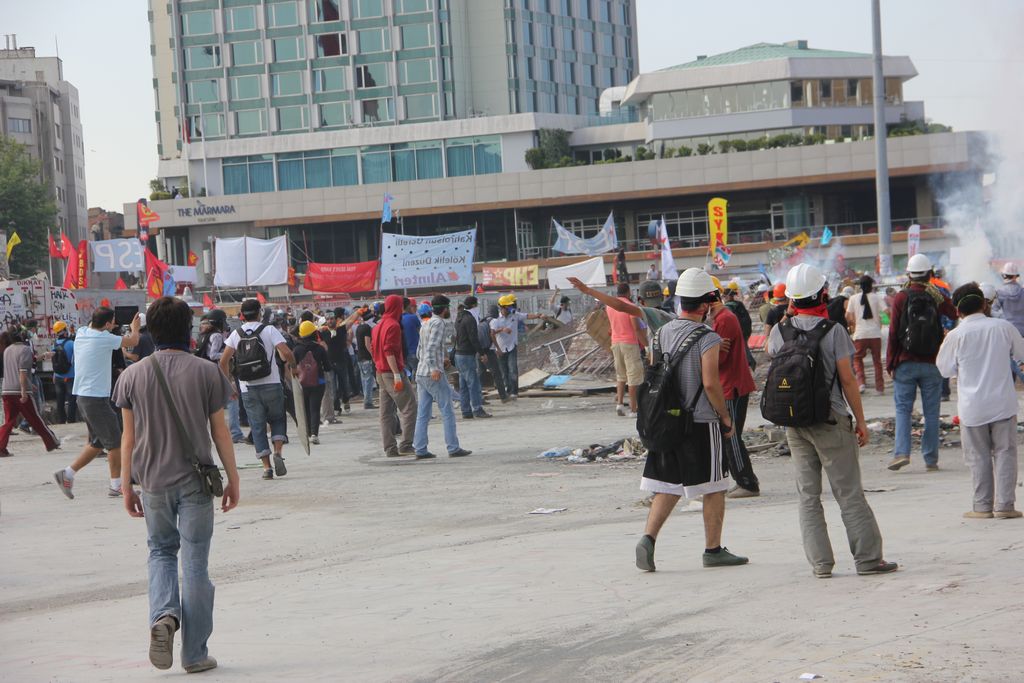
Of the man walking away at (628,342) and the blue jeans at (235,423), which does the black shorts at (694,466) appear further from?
the blue jeans at (235,423)

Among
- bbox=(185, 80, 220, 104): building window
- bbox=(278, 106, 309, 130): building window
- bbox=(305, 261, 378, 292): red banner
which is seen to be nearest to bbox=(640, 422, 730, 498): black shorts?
bbox=(305, 261, 378, 292): red banner

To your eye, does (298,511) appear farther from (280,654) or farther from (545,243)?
(545,243)

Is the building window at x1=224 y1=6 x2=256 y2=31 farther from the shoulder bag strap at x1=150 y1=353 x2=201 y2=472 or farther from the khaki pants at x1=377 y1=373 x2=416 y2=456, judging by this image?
the shoulder bag strap at x1=150 y1=353 x2=201 y2=472

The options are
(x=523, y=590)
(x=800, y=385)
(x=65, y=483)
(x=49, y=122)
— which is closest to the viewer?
(x=800, y=385)

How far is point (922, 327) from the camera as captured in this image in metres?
11.8

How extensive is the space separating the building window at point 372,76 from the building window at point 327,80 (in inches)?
44.8

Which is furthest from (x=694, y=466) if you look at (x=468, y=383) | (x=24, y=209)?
(x=24, y=209)

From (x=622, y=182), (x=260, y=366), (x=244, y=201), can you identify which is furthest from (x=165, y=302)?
(x=244, y=201)

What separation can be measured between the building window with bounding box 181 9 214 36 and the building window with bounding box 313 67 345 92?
7.90 metres

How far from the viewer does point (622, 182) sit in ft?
255

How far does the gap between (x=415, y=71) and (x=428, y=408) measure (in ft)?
256

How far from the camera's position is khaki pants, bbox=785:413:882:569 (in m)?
7.60

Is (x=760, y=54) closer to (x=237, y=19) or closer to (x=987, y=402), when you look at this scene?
(x=237, y=19)

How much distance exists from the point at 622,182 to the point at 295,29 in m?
28.4
